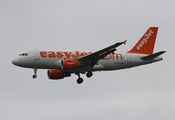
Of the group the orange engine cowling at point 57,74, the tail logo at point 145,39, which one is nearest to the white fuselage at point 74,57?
the tail logo at point 145,39

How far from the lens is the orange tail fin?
70.9m

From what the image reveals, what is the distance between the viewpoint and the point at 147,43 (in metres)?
71.8

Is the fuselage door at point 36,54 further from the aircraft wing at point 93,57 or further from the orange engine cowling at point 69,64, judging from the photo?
the aircraft wing at point 93,57

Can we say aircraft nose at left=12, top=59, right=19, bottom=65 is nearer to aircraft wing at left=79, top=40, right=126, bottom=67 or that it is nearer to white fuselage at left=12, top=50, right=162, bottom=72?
white fuselage at left=12, top=50, right=162, bottom=72

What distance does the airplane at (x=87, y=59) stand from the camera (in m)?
63.2

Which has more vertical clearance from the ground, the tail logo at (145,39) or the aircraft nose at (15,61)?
the tail logo at (145,39)

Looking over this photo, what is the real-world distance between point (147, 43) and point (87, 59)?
448 inches

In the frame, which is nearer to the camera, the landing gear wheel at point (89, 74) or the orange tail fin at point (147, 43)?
the landing gear wheel at point (89, 74)

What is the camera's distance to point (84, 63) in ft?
211

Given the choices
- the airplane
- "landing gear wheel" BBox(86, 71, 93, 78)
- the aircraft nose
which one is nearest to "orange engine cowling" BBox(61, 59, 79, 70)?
the airplane

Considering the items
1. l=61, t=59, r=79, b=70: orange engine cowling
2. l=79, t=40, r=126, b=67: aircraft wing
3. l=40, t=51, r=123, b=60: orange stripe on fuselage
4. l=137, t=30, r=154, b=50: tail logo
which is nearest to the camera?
l=61, t=59, r=79, b=70: orange engine cowling

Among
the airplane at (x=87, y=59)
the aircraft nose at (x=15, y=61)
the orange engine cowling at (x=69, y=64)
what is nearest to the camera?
the orange engine cowling at (x=69, y=64)

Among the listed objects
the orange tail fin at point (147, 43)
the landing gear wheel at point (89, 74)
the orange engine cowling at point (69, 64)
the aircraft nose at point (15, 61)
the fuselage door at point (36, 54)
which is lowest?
the landing gear wheel at point (89, 74)

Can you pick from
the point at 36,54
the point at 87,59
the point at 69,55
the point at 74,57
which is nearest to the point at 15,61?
the point at 36,54
